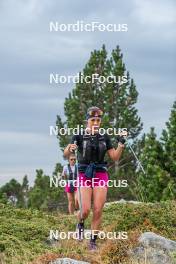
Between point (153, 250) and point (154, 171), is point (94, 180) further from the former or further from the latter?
point (154, 171)

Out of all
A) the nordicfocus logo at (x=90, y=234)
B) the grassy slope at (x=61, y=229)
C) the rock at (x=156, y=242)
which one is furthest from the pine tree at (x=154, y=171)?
the rock at (x=156, y=242)

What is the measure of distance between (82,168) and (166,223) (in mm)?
2787

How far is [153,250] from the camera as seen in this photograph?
953 cm

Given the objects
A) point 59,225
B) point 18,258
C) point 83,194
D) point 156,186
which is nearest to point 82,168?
point 83,194

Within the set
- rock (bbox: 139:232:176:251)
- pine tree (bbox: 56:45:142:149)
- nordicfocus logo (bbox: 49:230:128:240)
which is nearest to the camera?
rock (bbox: 139:232:176:251)

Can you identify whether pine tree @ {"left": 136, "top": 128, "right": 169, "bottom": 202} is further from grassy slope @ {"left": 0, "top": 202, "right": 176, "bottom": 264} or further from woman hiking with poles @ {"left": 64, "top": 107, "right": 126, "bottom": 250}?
woman hiking with poles @ {"left": 64, "top": 107, "right": 126, "bottom": 250}

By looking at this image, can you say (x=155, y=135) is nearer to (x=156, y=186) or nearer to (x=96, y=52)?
(x=156, y=186)

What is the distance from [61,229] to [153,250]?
4010mm

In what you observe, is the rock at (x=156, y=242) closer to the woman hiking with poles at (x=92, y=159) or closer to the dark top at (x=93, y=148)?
the woman hiking with poles at (x=92, y=159)

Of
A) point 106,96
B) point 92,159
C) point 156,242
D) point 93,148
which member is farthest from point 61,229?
point 106,96

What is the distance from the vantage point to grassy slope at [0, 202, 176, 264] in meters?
9.77

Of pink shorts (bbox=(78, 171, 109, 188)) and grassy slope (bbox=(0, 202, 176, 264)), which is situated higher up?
pink shorts (bbox=(78, 171, 109, 188))

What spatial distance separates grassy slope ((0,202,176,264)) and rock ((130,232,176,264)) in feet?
0.48

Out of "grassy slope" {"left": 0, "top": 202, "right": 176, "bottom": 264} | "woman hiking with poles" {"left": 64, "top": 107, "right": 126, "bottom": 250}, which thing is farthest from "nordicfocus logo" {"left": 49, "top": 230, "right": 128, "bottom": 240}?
"woman hiking with poles" {"left": 64, "top": 107, "right": 126, "bottom": 250}
